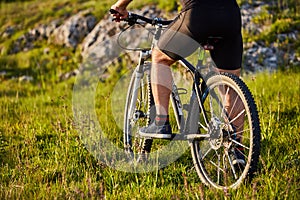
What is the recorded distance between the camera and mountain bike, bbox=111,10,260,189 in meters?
3.78

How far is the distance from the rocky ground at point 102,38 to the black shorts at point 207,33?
499cm

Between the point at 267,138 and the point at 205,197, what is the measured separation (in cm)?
167

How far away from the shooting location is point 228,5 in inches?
158

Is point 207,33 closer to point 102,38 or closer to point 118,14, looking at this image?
point 118,14

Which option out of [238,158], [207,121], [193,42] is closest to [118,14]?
[193,42]

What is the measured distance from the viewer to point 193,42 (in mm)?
4148

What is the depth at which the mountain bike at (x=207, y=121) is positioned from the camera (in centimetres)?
378

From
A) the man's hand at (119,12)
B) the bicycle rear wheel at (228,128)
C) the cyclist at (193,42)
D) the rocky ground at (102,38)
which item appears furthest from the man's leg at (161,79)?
the rocky ground at (102,38)

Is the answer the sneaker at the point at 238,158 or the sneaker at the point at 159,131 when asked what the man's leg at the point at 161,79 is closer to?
the sneaker at the point at 159,131

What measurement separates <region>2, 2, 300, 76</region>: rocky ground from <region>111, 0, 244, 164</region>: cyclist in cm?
501

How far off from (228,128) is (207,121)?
11.0 inches

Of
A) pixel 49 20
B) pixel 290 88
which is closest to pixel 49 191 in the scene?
pixel 290 88

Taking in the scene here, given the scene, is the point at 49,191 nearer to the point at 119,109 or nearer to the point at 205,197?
the point at 205,197

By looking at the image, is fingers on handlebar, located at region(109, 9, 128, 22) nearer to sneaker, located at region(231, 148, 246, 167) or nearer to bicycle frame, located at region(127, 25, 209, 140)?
bicycle frame, located at region(127, 25, 209, 140)
